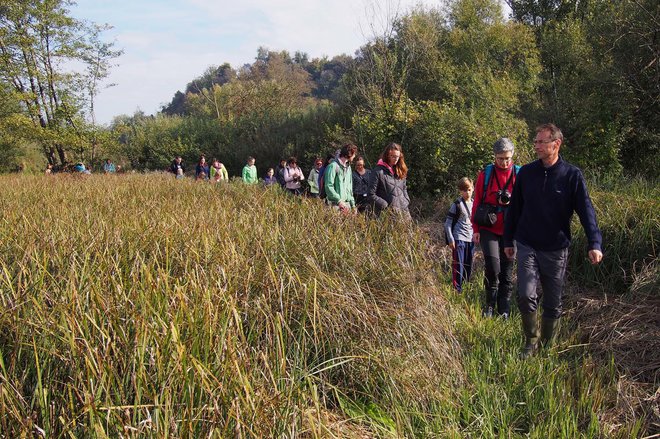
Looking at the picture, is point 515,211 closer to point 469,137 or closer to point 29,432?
point 29,432

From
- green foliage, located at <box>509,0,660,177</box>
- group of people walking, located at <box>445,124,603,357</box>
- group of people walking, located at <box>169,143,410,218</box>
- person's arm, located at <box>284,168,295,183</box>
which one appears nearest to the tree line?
green foliage, located at <box>509,0,660,177</box>

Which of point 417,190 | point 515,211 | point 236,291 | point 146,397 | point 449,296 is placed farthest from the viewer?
point 417,190

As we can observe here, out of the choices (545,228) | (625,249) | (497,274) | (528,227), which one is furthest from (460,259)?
(625,249)

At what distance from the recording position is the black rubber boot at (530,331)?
131 inches

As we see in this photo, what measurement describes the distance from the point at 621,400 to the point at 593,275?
8.13 feet

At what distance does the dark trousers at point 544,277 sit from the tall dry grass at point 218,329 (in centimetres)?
60

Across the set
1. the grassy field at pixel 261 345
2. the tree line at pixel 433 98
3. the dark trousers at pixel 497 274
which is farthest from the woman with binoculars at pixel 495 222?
the tree line at pixel 433 98

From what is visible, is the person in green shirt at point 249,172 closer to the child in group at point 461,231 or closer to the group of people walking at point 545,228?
the child in group at point 461,231

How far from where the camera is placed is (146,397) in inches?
71.9

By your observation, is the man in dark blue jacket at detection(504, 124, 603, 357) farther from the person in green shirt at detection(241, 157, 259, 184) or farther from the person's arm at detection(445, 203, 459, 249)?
the person in green shirt at detection(241, 157, 259, 184)

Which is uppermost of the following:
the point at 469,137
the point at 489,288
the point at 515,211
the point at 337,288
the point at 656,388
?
the point at 469,137

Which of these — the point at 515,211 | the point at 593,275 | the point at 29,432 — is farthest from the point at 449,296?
the point at 29,432

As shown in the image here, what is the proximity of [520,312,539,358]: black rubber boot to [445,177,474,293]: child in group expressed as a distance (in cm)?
135

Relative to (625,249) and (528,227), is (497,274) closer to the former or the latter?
(528,227)
